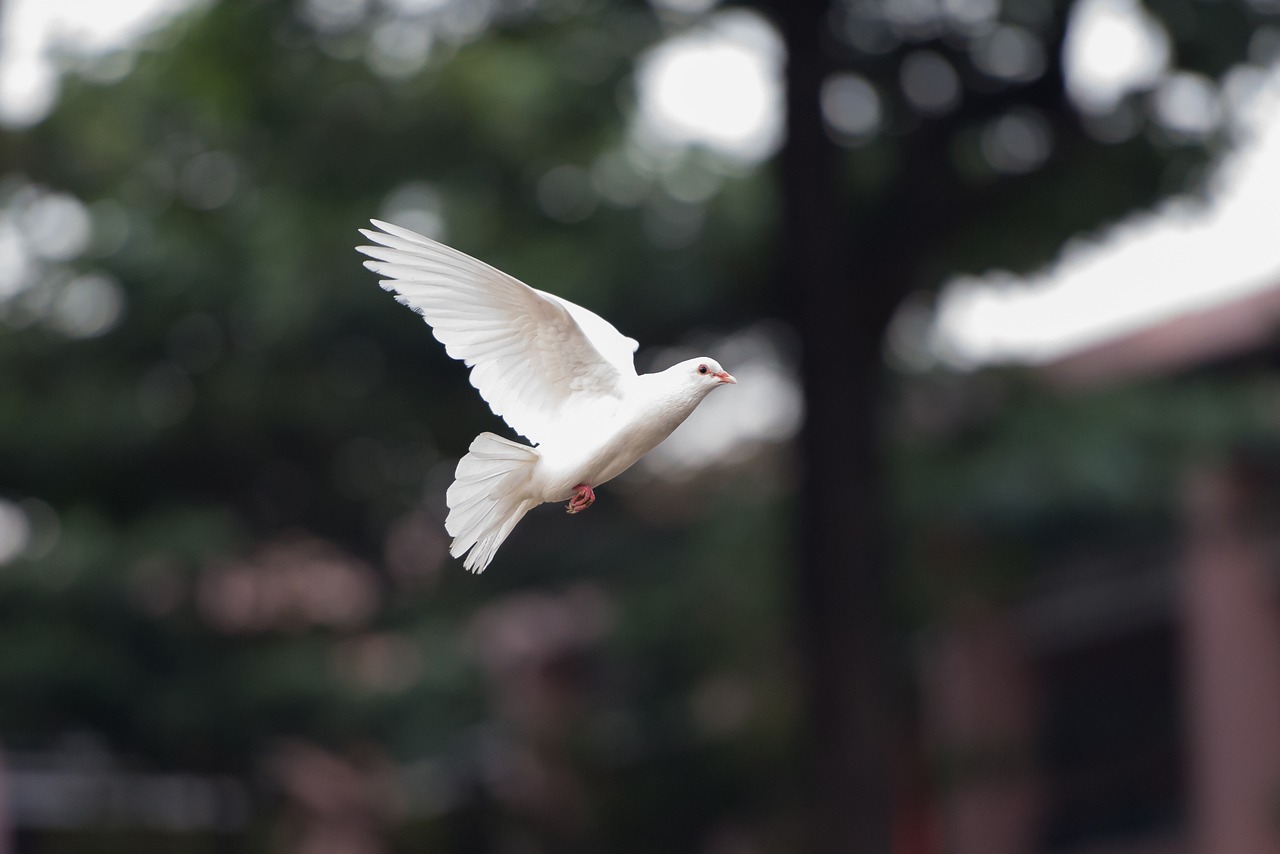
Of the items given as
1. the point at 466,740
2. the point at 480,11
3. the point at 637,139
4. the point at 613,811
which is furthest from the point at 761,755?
the point at 480,11

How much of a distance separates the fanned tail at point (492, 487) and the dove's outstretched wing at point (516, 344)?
1.5 inches

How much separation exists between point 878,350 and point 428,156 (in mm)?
2541

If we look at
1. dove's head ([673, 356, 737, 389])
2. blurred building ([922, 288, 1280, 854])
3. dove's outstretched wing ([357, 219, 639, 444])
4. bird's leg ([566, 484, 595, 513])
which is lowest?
bird's leg ([566, 484, 595, 513])

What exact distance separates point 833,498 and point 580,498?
5.95 metres

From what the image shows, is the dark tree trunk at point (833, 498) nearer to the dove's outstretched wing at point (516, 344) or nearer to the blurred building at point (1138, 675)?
the blurred building at point (1138, 675)

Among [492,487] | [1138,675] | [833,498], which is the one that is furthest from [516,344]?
[1138,675]

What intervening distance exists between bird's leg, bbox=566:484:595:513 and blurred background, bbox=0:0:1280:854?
5797 millimetres

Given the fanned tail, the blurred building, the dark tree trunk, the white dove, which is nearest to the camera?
the white dove

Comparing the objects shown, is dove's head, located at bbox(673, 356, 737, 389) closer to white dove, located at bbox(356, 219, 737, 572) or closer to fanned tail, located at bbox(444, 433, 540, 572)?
white dove, located at bbox(356, 219, 737, 572)

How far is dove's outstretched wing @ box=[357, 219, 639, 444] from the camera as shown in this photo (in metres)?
2.68

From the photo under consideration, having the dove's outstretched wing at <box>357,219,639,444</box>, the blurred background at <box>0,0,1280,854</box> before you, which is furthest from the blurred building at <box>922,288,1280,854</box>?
the dove's outstretched wing at <box>357,219,639,444</box>

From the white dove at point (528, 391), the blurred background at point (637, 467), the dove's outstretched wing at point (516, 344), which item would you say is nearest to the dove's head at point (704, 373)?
the white dove at point (528, 391)

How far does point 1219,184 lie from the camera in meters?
8.86

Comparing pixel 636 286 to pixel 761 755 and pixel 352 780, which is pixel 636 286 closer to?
pixel 761 755
